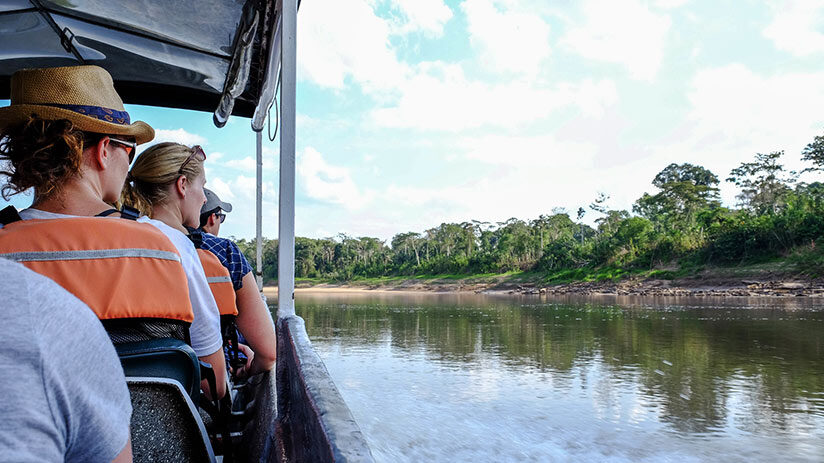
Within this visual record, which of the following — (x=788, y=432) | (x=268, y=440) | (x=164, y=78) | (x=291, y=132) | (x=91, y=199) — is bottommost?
(x=788, y=432)

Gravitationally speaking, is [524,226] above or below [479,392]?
above

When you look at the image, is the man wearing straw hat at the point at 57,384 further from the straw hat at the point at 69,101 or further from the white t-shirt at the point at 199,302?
the white t-shirt at the point at 199,302

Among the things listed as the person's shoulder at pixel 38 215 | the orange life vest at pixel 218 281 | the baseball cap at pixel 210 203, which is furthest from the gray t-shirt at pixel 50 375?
the baseball cap at pixel 210 203

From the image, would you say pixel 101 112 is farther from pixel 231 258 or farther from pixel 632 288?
pixel 632 288

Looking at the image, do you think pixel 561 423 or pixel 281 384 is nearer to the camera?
pixel 281 384

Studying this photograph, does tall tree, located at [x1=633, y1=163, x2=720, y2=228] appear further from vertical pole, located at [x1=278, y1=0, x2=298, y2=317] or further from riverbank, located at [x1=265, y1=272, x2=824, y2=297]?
vertical pole, located at [x1=278, y1=0, x2=298, y2=317]

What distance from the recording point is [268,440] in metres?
1.46

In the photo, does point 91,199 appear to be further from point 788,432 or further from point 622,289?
point 622,289

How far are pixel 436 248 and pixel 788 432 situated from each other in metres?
51.0

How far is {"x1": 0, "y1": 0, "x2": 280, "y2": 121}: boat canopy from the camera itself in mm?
2604

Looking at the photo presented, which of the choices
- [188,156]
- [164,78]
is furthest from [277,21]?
[188,156]

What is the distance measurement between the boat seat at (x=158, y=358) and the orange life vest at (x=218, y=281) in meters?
0.54

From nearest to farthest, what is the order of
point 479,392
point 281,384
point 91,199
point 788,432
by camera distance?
point 91,199, point 281,384, point 788,432, point 479,392

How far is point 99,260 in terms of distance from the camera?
2.62ft
